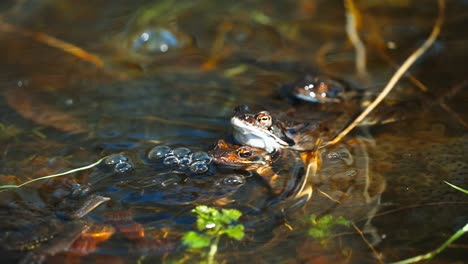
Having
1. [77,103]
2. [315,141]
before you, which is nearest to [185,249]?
[315,141]

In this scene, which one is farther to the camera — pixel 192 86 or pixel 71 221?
pixel 192 86

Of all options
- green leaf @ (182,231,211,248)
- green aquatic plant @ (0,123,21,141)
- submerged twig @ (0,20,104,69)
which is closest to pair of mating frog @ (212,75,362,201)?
green leaf @ (182,231,211,248)

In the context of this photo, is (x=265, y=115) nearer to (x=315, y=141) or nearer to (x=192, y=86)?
(x=315, y=141)

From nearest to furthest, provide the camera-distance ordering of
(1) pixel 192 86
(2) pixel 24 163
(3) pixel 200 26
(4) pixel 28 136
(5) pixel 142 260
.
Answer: (5) pixel 142 260
(2) pixel 24 163
(4) pixel 28 136
(1) pixel 192 86
(3) pixel 200 26

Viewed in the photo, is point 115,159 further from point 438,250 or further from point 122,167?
point 438,250

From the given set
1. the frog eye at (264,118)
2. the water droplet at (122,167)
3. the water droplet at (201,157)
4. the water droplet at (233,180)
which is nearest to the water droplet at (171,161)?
the water droplet at (201,157)
